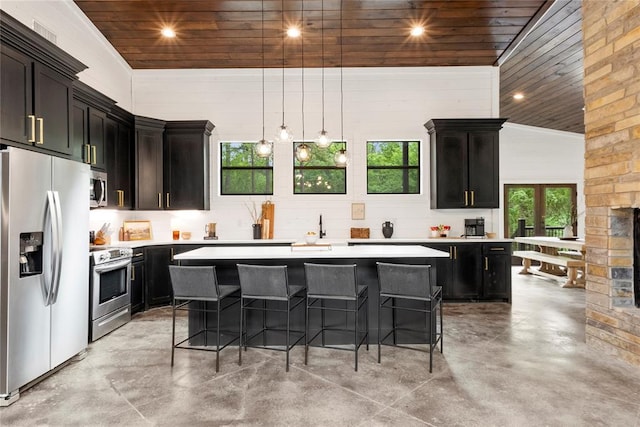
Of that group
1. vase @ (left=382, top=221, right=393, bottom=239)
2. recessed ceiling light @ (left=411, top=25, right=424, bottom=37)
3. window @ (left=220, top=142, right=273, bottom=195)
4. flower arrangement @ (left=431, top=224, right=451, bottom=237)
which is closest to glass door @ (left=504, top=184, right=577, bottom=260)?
flower arrangement @ (left=431, top=224, right=451, bottom=237)

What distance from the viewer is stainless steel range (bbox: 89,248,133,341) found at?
3.81 meters

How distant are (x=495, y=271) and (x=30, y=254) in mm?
5514

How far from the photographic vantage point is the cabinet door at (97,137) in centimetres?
429

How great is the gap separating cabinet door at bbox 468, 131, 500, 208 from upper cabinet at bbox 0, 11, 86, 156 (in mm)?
5179

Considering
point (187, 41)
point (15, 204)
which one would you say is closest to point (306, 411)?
point (15, 204)

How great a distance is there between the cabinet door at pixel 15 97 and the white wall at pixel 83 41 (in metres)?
1.08

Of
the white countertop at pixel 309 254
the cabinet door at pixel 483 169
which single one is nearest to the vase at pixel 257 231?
the white countertop at pixel 309 254

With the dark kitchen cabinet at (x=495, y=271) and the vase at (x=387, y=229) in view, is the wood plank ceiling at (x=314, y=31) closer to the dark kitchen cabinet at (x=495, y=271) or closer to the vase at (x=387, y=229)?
the vase at (x=387, y=229)

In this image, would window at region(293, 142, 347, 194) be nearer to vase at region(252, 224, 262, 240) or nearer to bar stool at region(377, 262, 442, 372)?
vase at region(252, 224, 262, 240)

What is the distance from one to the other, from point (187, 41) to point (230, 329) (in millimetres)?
3955

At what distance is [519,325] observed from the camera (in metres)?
4.38

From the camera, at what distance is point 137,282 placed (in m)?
4.92

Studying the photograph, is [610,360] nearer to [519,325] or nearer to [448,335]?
[519,325]

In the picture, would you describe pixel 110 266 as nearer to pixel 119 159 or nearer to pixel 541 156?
pixel 119 159
